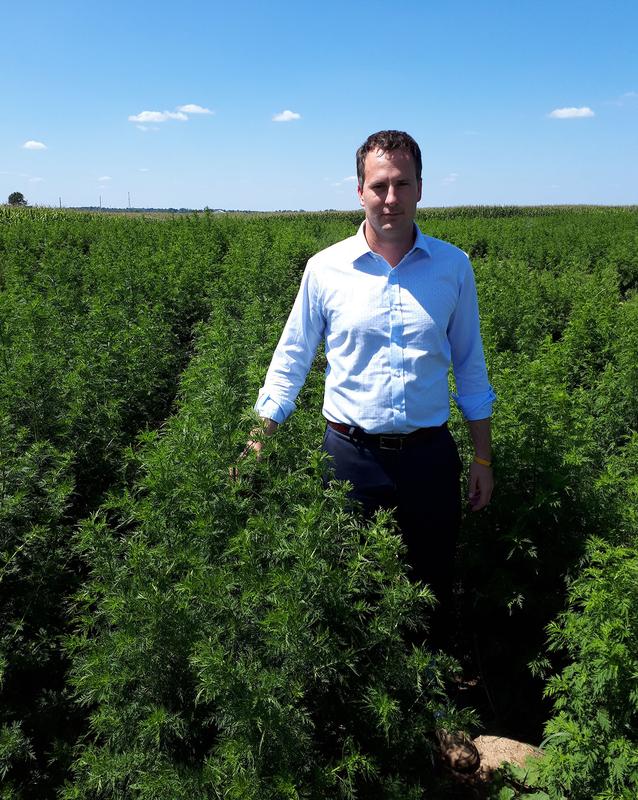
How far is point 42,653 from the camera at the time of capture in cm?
352

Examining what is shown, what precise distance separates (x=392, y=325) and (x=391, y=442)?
56cm

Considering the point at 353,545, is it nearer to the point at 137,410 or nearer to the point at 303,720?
the point at 303,720

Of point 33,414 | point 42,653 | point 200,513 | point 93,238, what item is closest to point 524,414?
point 200,513

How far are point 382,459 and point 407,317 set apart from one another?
2.27ft

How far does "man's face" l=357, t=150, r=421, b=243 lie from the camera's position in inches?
107

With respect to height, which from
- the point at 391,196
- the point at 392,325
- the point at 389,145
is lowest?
the point at 392,325

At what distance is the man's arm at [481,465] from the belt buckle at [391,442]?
48cm

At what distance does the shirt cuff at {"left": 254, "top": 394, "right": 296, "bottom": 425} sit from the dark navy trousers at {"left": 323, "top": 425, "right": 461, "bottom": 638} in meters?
0.26

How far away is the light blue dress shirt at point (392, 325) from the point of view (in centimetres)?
292

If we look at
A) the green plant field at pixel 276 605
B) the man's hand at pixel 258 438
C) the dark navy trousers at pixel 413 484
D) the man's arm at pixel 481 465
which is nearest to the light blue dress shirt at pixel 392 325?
the dark navy trousers at pixel 413 484

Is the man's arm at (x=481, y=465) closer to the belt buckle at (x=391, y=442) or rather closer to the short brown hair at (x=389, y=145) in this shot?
the belt buckle at (x=391, y=442)

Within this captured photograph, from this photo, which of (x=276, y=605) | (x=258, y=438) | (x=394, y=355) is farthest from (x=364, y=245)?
(x=276, y=605)

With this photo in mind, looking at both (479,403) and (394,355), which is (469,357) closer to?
(479,403)

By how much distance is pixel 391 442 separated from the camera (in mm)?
2986
